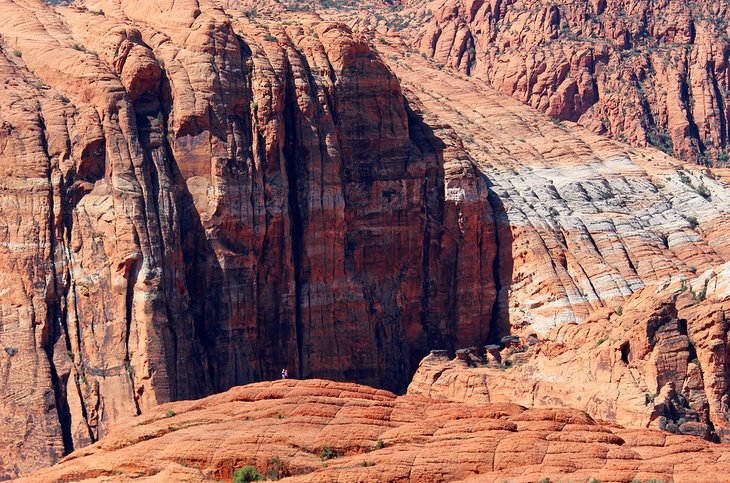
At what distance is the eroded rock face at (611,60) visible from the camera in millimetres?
138625

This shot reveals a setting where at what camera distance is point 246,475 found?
220 feet

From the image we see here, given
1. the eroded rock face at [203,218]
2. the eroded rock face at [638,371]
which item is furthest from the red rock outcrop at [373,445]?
the eroded rock face at [203,218]

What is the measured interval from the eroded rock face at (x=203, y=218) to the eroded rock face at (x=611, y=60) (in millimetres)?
38585

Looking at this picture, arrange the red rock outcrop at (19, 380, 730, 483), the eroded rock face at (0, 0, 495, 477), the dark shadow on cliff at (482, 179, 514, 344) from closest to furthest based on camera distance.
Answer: the red rock outcrop at (19, 380, 730, 483) < the eroded rock face at (0, 0, 495, 477) < the dark shadow on cliff at (482, 179, 514, 344)

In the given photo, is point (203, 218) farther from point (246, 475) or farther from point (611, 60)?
point (611, 60)

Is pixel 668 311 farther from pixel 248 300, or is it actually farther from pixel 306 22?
pixel 306 22

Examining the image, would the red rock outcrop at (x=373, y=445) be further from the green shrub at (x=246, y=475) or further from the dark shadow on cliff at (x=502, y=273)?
the dark shadow on cliff at (x=502, y=273)

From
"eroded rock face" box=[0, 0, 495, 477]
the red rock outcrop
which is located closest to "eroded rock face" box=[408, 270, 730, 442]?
"eroded rock face" box=[0, 0, 495, 477]

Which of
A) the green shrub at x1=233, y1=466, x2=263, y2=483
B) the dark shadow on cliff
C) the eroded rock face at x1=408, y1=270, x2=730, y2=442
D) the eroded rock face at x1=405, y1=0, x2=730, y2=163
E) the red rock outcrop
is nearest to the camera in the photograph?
the red rock outcrop

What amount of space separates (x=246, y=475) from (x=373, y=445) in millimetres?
4101

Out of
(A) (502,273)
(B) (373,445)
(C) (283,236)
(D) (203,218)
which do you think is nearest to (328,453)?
(B) (373,445)

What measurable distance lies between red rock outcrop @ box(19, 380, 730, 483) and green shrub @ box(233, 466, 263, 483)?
11.0 inches

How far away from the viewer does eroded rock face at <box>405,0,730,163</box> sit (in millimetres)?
138625

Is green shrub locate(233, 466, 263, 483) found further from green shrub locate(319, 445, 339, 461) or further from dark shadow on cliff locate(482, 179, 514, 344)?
dark shadow on cliff locate(482, 179, 514, 344)
